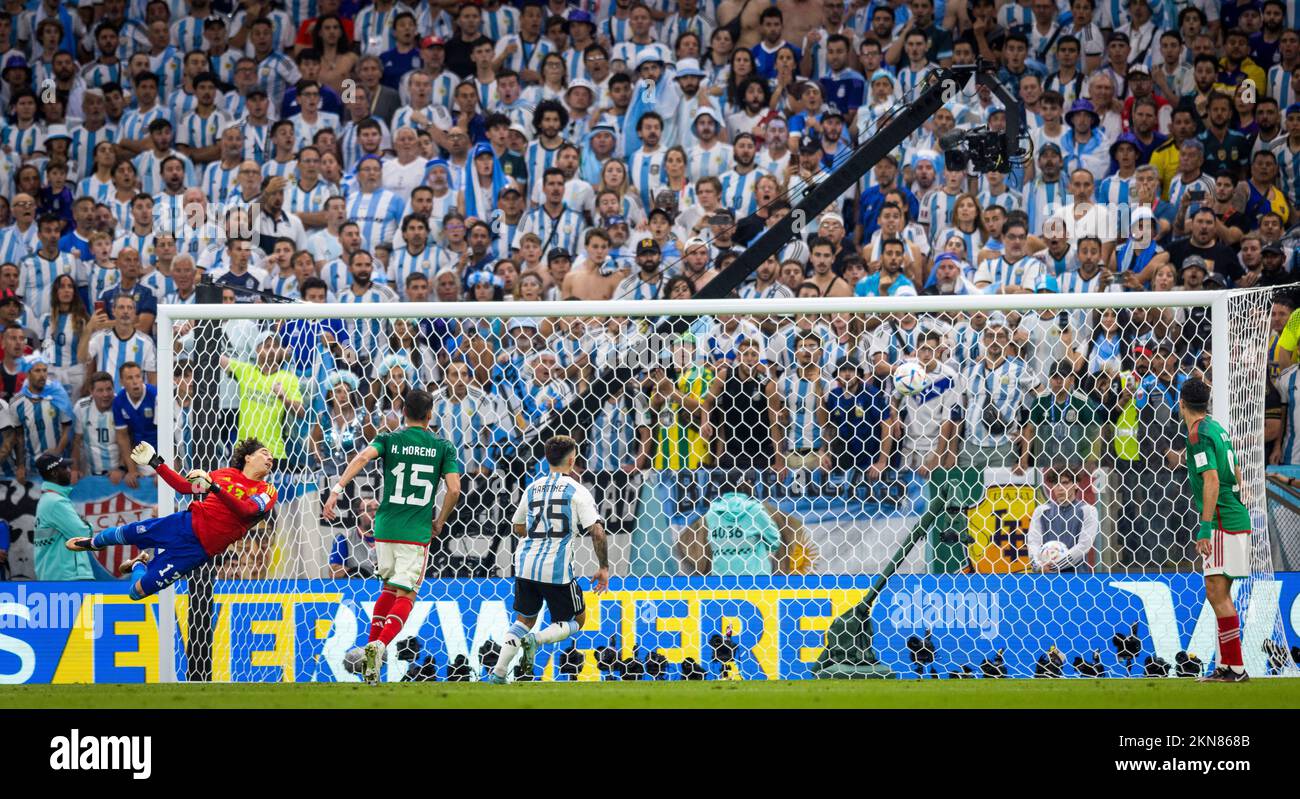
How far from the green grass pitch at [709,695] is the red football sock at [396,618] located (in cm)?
40

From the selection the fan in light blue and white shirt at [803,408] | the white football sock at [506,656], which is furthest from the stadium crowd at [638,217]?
the white football sock at [506,656]

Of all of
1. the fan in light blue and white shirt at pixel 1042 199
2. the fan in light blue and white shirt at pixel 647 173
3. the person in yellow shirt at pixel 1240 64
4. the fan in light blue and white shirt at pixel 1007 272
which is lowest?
the fan in light blue and white shirt at pixel 1007 272

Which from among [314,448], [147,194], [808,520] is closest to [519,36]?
[147,194]

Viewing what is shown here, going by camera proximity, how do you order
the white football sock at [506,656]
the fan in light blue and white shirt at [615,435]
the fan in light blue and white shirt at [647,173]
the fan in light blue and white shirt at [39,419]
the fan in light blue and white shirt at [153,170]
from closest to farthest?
the white football sock at [506,656] < the fan in light blue and white shirt at [615,435] < the fan in light blue and white shirt at [39,419] < the fan in light blue and white shirt at [647,173] < the fan in light blue and white shirt at [153,170]

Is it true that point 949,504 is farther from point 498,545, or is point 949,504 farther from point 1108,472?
point 498,545

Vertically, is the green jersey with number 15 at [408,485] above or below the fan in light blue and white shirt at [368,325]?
below

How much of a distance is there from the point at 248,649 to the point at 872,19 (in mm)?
8209

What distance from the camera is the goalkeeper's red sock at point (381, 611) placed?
8281 millimetres

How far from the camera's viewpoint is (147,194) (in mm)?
13594

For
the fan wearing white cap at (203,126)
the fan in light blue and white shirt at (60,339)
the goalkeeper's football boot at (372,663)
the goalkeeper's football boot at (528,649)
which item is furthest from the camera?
the fan wearing white cap at (203,126)

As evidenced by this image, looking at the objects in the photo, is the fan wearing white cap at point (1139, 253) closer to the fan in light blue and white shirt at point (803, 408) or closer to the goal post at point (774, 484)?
the goal post at point (774, 484)

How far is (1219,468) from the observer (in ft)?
26.6

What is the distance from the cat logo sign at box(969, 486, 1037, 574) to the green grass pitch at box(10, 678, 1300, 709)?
1486 mm

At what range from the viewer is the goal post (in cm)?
920
